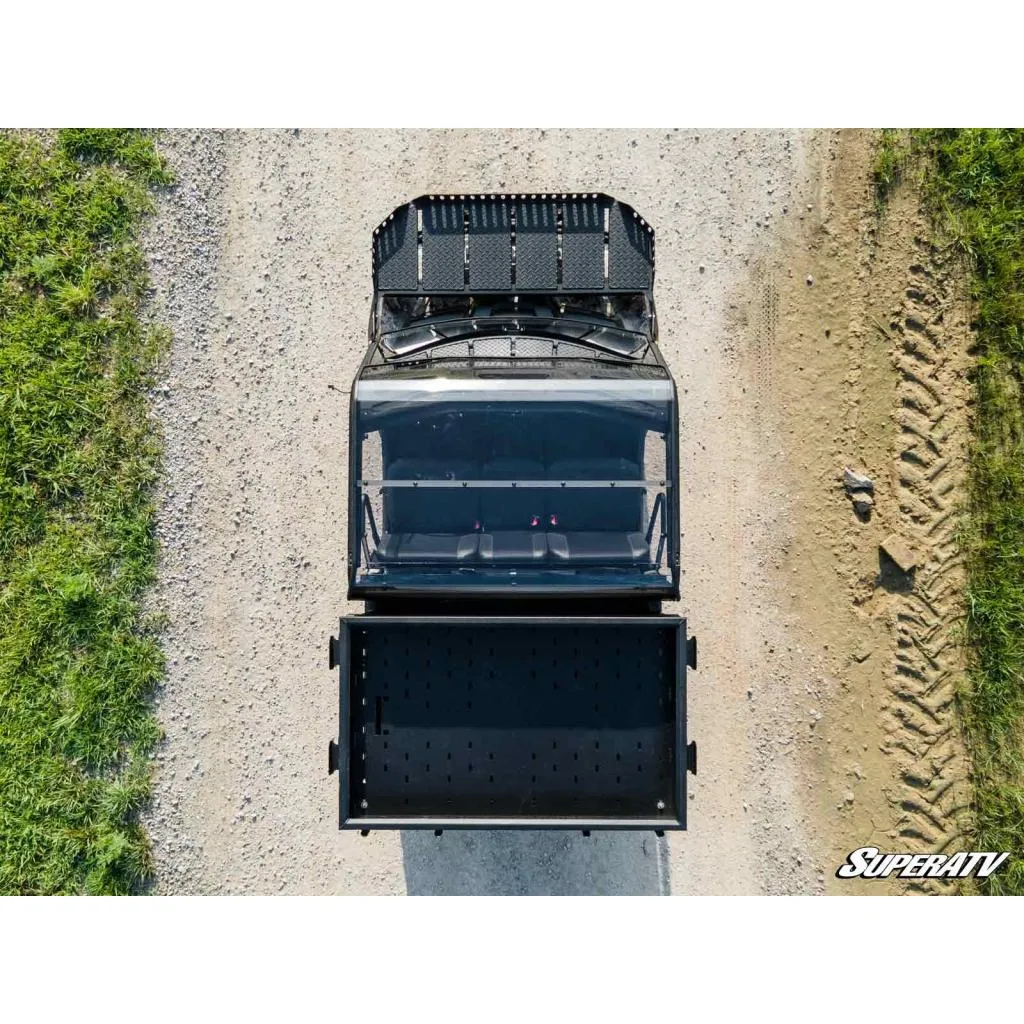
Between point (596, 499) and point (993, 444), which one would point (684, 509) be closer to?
point (596, 499)

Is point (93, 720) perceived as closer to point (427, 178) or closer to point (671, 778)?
point (671, 778)

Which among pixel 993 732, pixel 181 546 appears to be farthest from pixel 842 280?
pixel 181 546

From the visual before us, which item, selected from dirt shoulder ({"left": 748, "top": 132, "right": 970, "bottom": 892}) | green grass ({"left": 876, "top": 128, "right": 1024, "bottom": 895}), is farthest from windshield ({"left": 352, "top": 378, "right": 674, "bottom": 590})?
green grass ({"left": 876, "top": 128, "right": 1024, "bottom": 895})

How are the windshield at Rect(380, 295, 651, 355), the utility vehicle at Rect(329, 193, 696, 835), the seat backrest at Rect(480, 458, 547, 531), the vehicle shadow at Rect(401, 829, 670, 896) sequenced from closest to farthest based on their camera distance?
the utility vehicle at Rect(329, 193, 696, 835)
the seat backrest at Rect(480, 458, 547, 531)
the windshield at Rect(380, 295, 651, 355)
the vehicle shadow at Rect(401, 829, 670, 896)

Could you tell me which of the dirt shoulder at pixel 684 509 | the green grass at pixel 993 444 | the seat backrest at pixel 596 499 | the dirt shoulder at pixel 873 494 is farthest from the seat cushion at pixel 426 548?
the green grass at pixel 993 444

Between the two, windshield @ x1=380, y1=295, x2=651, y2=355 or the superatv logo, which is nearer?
windshield @ x1=380, y1=295, x2=651, y2=355

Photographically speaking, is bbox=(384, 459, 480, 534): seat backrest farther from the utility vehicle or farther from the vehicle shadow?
the vehicle shadow
